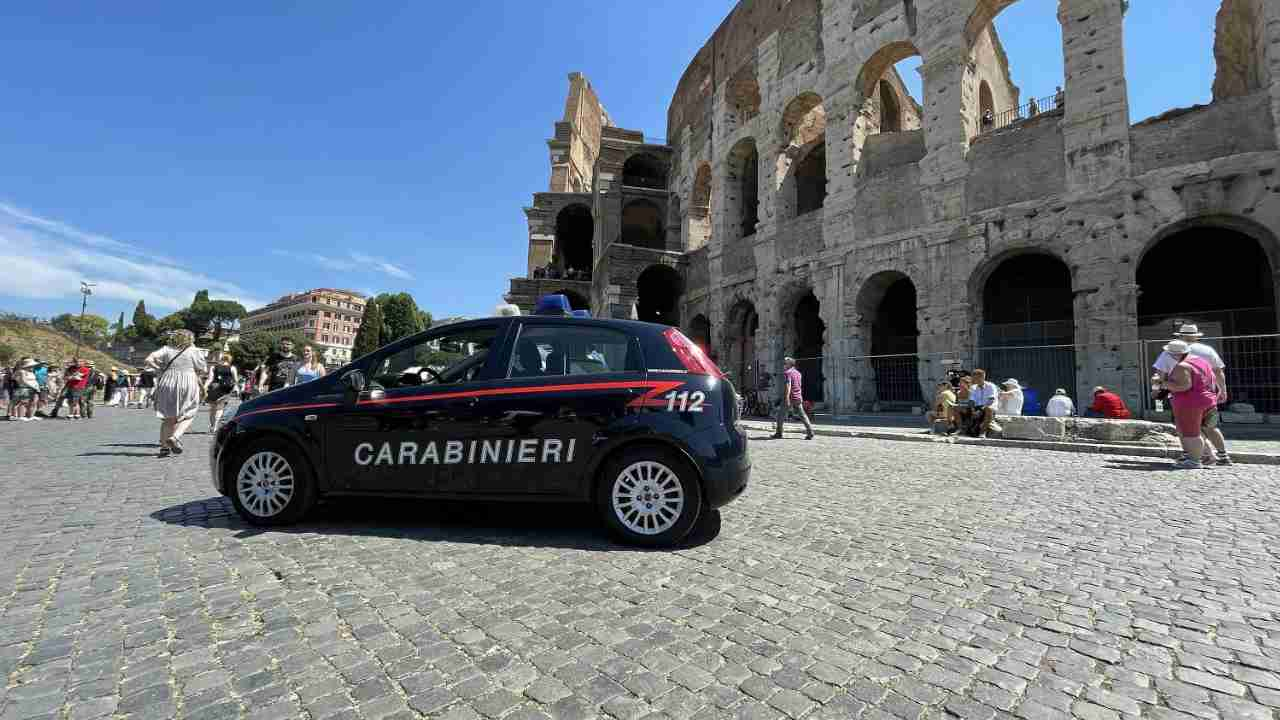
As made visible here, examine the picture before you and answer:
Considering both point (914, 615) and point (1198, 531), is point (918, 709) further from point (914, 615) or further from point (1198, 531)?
point (1198, 531)

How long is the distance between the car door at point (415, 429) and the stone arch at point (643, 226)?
3090 centimetres

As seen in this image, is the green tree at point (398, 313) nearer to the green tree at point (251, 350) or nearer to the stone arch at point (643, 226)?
the green tree at point (251, 350)

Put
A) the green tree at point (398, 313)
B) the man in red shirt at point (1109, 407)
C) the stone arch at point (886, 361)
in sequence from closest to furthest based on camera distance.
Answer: the man in red shirt at point (1109, 407) → the stone arch at point (886, 361) → the green tree at point (398, 313)

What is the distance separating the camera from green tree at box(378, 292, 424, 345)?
63.8 m

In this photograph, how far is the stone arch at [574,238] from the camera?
37031 mm

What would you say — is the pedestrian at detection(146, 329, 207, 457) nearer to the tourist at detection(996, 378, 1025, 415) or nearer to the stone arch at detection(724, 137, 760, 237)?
the tourist at detection(996, 378, 1025, 415)

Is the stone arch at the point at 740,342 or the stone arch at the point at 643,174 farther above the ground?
the stone arch at the point at 643,174

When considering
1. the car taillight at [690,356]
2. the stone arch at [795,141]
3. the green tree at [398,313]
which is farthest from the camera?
the green tree at [398,313]

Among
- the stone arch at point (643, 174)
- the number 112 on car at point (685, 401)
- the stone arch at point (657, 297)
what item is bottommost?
the number 112 on car at point (685, 401)

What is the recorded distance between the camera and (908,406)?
16.3m

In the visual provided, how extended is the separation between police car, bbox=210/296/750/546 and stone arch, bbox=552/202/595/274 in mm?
32367

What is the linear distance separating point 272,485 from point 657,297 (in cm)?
2673

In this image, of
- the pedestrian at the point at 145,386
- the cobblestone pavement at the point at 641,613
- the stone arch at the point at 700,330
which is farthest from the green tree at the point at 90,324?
the cobblestone pavement at the point at 641,613

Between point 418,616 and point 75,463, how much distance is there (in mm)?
7672
